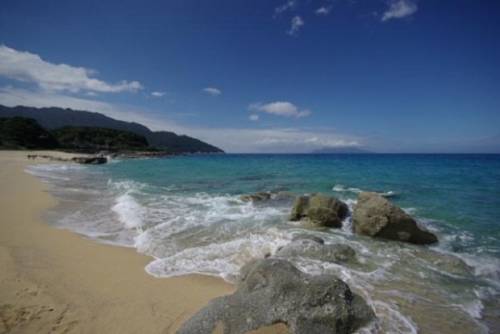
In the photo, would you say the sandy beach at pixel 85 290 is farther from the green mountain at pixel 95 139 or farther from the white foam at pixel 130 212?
the green mountain at pixel 95 139

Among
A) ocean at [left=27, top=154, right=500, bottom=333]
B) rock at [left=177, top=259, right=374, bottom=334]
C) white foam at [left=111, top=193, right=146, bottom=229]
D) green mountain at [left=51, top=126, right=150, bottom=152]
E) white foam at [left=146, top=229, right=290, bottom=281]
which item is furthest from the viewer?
green mountain at [left=51, top=126, right=150, bottom=152]

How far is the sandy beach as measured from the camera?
4.13m

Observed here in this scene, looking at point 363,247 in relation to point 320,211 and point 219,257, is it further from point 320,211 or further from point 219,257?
point 219,257

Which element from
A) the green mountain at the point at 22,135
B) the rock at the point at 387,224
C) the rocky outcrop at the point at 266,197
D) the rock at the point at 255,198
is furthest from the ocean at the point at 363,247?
the green mountain at the point at 22,135

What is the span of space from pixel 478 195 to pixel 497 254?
1100cm

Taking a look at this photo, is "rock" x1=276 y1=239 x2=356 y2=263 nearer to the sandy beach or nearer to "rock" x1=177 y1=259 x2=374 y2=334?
the sandy beach

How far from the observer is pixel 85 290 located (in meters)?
5.09

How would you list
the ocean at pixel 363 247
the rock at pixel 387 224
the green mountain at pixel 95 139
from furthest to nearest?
the green mountain at pixel 95 139, the rock at pixel 387 224, the ocean at pixel 363 247

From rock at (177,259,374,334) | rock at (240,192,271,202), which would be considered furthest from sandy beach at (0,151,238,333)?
rock at (240,192,271,202)

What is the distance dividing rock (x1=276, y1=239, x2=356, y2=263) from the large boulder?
3070 mm

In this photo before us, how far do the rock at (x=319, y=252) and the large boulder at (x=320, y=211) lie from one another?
3.07m

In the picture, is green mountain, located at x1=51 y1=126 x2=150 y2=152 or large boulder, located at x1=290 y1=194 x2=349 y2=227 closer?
large boulder, located at x1=290 y1=194 x2=349 y2=227

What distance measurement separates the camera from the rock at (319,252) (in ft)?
22.2

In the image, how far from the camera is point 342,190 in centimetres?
1894
